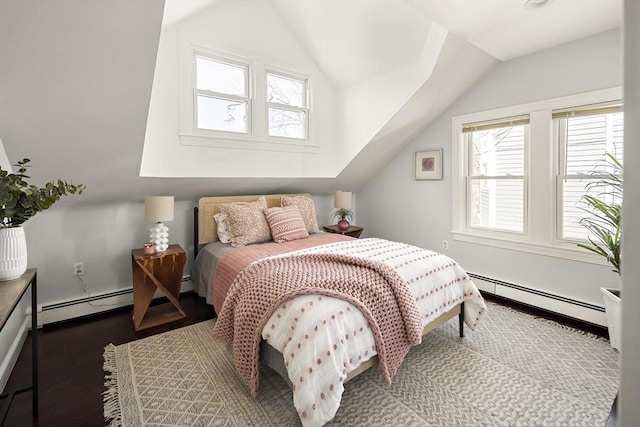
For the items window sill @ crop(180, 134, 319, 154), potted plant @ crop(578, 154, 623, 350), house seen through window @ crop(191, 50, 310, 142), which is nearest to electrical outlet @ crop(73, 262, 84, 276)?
window sill @ crop(180, 134, 319, 154)

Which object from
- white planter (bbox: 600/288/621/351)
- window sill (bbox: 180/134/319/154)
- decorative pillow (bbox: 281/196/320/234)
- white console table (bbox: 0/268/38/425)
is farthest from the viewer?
decorative pillow (bbox: 281/196/320/234)

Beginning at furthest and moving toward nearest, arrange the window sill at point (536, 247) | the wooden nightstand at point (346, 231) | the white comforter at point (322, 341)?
the wooden nightstand at point (346, 231)
the window sill at point (536, 247)
the white comforter at point (322, 341)

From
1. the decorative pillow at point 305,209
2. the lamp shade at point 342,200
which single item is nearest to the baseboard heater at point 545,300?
the lamp shade at point 342,200

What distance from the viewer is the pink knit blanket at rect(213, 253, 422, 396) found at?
1.80 metres

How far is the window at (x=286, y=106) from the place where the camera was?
3793mm

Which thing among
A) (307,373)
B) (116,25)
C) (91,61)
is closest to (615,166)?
(307,373)

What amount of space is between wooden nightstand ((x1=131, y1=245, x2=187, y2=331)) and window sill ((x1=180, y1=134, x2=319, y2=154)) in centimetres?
107

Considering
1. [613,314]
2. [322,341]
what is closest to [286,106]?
[322,341]

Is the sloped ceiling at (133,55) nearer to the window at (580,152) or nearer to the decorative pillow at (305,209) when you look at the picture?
the decorative pillow at (305,209)

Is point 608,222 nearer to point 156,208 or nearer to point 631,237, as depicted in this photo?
point 631,237

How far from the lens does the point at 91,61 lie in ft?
6.58

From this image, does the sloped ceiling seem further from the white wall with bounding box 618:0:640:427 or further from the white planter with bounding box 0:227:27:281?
the white wall with bounding box 618:0:640:427

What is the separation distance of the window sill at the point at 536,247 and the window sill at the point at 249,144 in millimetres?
2038

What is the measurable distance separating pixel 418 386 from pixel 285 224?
1.94 metres
